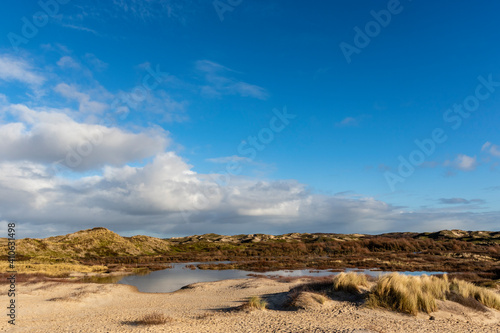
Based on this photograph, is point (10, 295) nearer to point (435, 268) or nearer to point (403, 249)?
point (435, 268)

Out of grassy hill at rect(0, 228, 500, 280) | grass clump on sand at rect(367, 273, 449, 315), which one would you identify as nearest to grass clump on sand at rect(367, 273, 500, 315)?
grass clump on sand at rect(367, 273, 449, 315)

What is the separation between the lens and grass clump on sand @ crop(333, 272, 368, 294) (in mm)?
21984

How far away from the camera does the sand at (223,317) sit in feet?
53.5

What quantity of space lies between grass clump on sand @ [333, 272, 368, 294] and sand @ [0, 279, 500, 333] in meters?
1.89

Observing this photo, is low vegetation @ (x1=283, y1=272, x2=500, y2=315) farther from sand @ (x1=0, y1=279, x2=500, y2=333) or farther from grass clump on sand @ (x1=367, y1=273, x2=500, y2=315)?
sand @ (x1=0, y1=279, x2=500, y2=333)

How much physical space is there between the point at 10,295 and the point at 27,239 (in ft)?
193

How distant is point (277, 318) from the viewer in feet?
58.5

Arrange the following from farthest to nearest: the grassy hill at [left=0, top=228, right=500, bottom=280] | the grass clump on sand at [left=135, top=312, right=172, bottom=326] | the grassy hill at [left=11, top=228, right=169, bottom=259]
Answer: the grassy hill at [left=11, top=228, right=169, bottom=259]
the grassy hill at [left=0, top=228, right=500, bottom=280]
the grass clump on sand at [left=135, top=312, right=172, bottom=326]

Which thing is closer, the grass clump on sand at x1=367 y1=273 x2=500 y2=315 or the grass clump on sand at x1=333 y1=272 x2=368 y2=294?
the grass clump on sand at x1=367 y1=273 x2=500 y2=315

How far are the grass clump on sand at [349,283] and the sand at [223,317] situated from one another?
189 centimetres

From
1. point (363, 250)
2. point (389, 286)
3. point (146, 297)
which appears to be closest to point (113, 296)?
point (146, 297)

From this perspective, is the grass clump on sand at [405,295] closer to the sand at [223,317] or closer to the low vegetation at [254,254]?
the sand at [223,317]

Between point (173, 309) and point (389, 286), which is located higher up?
point (389, 286)

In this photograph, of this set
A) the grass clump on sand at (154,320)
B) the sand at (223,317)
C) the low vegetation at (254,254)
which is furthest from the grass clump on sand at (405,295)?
the low vegetation at (254,254)
